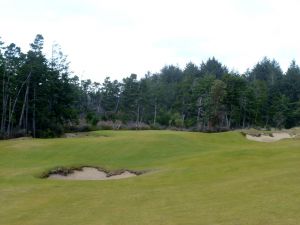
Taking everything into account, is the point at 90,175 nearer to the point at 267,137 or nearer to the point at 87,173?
the point at 87,173

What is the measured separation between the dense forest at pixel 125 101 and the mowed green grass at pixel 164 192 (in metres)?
33.3

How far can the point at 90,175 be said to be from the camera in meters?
28.2

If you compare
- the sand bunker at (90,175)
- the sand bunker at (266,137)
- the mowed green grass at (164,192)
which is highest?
the sand bunker at (266,137)

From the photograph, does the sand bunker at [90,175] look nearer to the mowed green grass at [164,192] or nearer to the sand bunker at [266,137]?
the mowed green grass at [164,192]

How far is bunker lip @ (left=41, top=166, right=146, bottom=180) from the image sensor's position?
88.7ft

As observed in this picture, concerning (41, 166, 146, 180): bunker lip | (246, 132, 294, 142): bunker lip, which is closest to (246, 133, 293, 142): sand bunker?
(246, 132, 294, 142): bunker lip

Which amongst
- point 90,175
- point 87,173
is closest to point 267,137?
point 87,173

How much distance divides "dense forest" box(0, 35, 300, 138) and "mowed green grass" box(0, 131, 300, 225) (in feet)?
109

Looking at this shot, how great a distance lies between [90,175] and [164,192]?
1145 centimetres

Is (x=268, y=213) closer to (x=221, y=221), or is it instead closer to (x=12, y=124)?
(x=221, y=221)

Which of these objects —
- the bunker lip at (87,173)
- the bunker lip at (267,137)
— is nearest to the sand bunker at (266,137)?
the bunker lip at (267,137)

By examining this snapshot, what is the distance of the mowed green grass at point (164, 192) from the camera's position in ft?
42.9

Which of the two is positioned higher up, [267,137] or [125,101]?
[125,101]

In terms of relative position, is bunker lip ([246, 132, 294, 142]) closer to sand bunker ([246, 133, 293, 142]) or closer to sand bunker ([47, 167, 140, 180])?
sand bunker ([246, 133, 293, 142])
